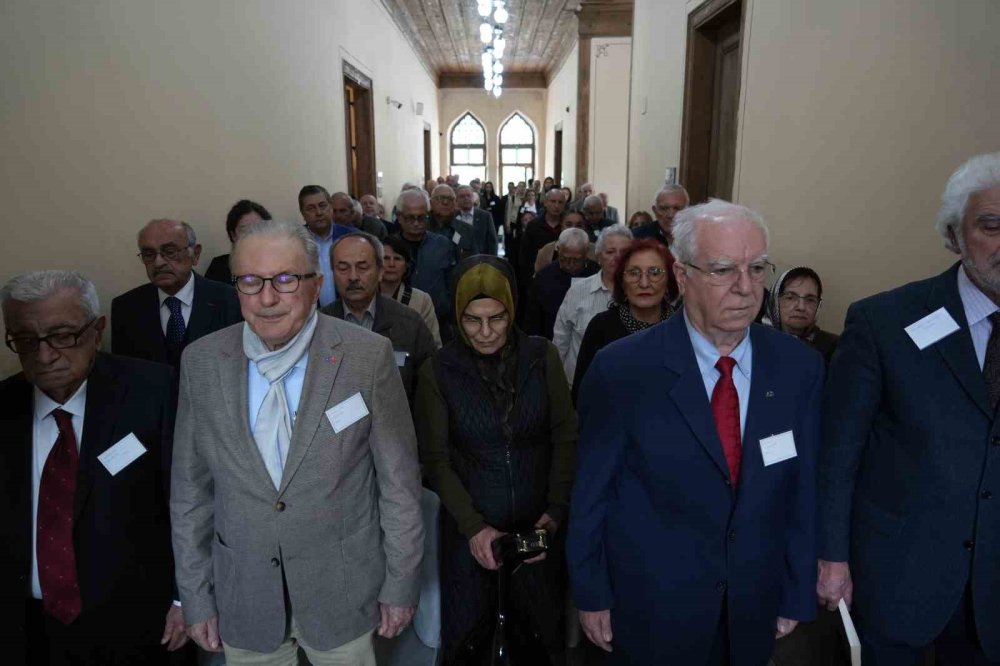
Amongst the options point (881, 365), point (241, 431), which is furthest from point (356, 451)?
point (881, 365)

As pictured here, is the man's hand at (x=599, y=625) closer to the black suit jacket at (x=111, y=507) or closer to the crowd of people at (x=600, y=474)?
the crowd of people at (x=600, y=474)

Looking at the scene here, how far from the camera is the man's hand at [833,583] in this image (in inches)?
68.5

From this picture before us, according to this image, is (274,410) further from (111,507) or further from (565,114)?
(565,114)

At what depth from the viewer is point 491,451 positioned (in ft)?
7.01

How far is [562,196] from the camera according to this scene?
6.67 m

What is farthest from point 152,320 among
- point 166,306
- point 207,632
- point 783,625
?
point 783,625

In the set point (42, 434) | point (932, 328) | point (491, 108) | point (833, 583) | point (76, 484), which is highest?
point (491, 108)

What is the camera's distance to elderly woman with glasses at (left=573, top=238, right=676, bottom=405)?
2846 millimetres

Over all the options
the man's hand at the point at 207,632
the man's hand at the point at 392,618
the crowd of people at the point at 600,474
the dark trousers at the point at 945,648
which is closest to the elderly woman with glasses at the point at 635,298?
the crowd of people at the point at 600,474

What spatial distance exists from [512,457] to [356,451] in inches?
25.0

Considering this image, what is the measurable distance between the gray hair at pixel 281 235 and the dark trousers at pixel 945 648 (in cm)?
191

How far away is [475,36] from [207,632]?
577 inches

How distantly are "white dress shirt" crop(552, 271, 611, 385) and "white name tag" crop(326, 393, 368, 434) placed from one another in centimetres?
196

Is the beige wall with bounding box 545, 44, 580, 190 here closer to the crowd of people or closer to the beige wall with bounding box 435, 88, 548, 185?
the beige wall with bounding box 435, 88, 548, 185
